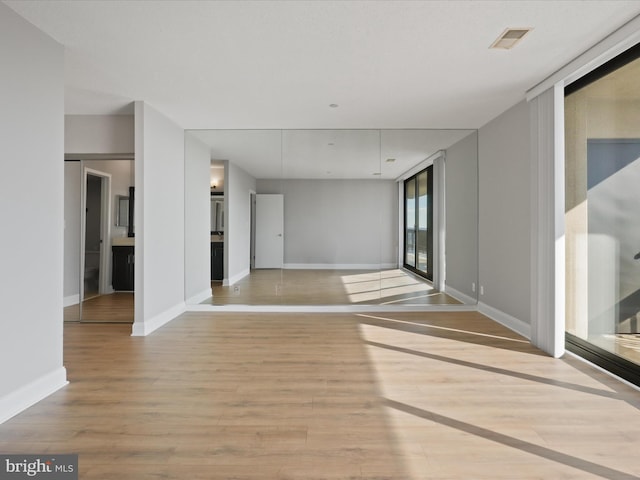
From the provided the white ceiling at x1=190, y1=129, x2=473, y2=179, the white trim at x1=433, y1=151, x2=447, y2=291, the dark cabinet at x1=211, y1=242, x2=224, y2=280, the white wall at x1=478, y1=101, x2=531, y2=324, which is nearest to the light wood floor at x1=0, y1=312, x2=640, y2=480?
the white wall at x1=478, y1=101, x2=531, y2=324

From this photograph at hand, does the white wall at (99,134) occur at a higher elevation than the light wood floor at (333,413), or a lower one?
higher

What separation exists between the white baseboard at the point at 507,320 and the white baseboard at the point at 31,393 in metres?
4.52

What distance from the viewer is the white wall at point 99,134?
5.18 m

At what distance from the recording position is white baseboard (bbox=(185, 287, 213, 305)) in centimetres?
601

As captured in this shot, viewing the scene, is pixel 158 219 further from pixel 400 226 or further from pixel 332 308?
pixel 400 226

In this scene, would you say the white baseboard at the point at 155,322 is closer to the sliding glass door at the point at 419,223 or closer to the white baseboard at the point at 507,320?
the sliding glass door at the point at 419,223

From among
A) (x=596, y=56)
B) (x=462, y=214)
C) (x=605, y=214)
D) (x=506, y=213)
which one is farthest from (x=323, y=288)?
(x=596, y=56)

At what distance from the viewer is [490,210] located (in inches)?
216

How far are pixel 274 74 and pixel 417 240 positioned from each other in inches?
144

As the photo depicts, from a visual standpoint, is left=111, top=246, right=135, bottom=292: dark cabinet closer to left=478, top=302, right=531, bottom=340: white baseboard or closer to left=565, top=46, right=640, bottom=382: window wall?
left=478, top=302, right=531, bottom=340: white baseboard

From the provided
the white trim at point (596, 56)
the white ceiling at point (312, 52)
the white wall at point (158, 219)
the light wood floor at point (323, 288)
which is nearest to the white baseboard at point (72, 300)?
the white wall at point (158, 219)

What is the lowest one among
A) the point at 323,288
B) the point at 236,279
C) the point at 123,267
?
the point at 323,288

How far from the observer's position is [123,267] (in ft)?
22.5

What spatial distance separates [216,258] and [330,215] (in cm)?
185
